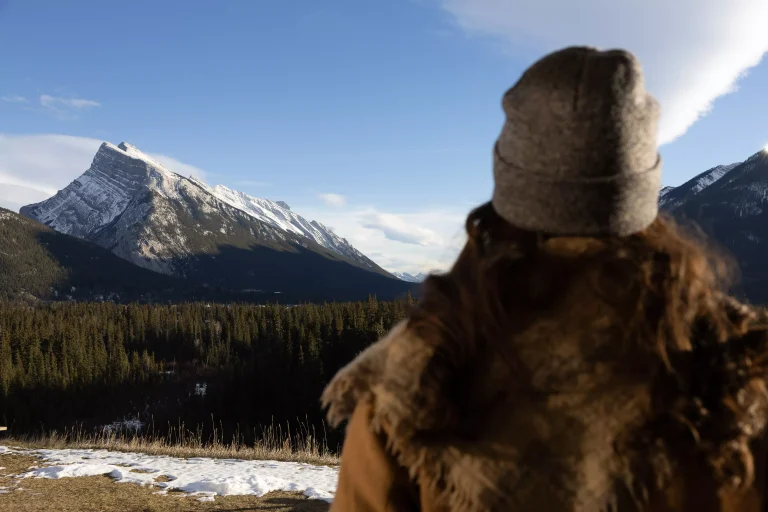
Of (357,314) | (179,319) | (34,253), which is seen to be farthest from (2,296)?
(357,314)

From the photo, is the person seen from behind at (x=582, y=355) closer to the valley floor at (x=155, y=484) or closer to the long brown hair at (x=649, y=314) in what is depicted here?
the long brown hair at (x=649, y=314)

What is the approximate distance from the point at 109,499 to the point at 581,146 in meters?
7.61

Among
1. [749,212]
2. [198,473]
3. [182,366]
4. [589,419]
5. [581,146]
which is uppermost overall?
[749,212]

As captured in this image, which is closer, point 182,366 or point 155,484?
point 155,484

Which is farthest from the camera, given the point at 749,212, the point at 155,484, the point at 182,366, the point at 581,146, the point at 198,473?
the point at 749,212

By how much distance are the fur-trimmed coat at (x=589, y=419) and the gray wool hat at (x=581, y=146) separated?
8.4 inches

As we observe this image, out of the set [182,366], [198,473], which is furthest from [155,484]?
[182,366]

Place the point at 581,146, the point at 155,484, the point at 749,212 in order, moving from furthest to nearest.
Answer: the point at 749,212
the point at 155,484
the point at 581,146

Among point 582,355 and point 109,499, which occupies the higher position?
point 582,355

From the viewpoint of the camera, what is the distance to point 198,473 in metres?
8.18

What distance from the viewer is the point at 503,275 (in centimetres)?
121

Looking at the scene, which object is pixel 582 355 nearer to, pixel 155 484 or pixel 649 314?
pixel 649 314

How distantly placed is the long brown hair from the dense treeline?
5157cm

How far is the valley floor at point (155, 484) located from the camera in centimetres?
684
